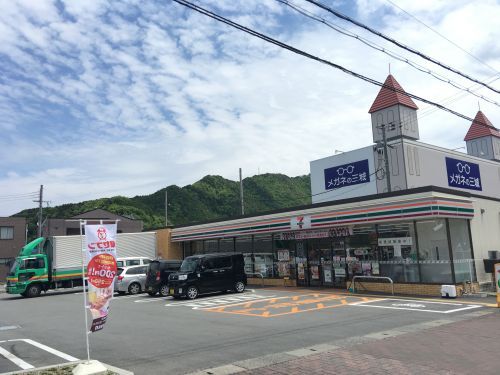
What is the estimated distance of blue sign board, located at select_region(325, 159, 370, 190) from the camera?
3941 centimetres

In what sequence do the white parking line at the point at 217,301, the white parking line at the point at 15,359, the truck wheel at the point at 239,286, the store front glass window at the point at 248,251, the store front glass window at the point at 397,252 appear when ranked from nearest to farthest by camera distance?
the white parking line at the point at 15,359 → the white parking line at the point at 217,301 → the store front glass window at the point at 397,252 → the truck wheel at the point at 239,286 → the store front glass window at the point at 248,251

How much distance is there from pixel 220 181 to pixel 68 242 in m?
55.3

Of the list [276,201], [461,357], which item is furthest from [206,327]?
[276,201]

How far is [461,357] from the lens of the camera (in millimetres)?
7203

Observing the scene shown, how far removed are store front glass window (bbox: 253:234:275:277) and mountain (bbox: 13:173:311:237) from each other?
4316cm

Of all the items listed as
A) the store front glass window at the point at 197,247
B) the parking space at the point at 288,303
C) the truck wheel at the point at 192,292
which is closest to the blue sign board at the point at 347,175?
the store front glass window at the point at 197,247

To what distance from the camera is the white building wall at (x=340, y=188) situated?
128 ft

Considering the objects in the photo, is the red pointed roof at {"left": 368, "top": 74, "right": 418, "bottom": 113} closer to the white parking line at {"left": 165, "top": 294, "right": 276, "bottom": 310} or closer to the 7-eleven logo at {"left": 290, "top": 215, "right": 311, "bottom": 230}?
the 7-eleven logo at {"left": 290, "top": 215, "right": 311, "bottom": 230}

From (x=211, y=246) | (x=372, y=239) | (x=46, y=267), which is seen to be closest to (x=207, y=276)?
(x=372, y=239)

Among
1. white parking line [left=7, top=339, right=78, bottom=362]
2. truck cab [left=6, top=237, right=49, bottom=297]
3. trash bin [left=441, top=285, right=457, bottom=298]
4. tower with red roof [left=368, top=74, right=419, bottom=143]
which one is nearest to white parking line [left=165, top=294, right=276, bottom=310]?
white parking line [left=7, top=339, right=78, bottom=362]

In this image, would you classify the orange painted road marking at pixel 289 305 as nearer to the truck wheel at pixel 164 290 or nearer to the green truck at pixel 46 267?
the truck wheel at pixel 164 290

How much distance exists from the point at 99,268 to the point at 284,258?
15.5m

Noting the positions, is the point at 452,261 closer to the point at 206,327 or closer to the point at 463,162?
the point at 206,327

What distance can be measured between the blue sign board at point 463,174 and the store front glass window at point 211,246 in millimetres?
24277
